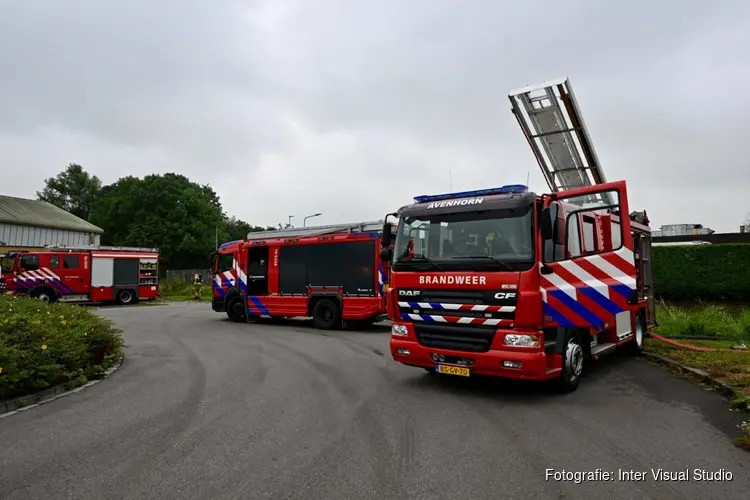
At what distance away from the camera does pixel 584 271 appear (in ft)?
21.3

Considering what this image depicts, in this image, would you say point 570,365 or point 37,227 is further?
point 37,227

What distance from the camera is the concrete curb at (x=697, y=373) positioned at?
6.39 metres

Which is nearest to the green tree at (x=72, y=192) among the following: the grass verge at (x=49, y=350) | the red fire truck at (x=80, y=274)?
the red fire truck at (x=80, y=274)

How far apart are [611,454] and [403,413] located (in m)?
2.16

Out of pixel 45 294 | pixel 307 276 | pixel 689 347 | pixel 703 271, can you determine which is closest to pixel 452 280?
pixel 689 347

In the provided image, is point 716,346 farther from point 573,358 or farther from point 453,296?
point 453,296

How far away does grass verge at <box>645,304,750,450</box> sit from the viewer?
6223 mm

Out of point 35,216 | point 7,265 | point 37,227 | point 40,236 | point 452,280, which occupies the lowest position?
point 452,280

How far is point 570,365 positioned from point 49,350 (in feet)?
22.6

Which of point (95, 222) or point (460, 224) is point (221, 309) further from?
point (95, 222)

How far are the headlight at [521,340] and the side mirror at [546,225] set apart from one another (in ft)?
3.89

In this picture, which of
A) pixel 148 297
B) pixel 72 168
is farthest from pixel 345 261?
pixel 72 168

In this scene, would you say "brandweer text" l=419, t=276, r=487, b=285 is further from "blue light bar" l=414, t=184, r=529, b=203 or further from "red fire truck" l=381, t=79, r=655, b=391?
"blue light bar" l=414, t=184, r=529, b=203

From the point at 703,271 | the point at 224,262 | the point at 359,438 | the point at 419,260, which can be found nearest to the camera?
the point at 359,438
